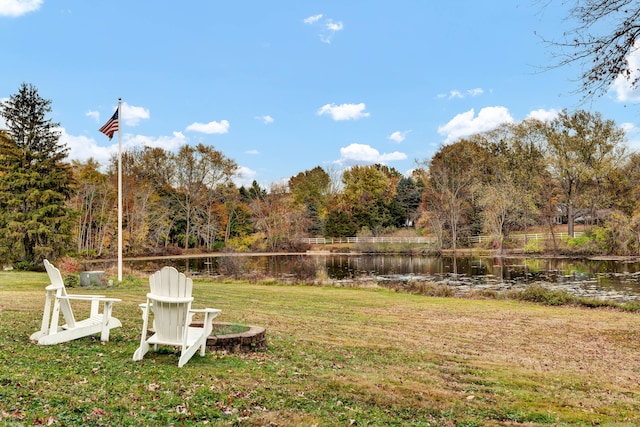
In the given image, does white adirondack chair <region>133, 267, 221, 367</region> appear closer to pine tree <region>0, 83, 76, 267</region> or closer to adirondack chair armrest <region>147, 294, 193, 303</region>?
adirondack chair armrest <region>147, 294, 193, 303</region>

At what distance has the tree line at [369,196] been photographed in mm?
39000

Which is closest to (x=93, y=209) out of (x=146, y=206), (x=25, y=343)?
(x=146, y=206)

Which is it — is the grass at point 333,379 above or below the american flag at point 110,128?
below

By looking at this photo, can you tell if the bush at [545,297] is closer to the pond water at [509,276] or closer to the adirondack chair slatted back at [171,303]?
the pond water at [509,276]

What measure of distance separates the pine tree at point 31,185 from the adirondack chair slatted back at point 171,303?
2253 cm

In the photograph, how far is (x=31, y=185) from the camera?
24578 millimetres

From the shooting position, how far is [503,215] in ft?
136

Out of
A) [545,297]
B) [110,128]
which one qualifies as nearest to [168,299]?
[110,128]

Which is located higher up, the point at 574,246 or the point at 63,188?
the point at 63,188

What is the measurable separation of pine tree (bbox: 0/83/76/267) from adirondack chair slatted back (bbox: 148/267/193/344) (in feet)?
73.9

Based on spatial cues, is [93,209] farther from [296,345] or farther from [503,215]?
[296,345]

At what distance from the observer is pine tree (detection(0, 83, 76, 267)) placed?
2388cm

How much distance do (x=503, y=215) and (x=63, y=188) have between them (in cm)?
3497

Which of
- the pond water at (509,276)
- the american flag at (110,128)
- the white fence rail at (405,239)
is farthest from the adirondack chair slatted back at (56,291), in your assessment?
the white fence rail at (405,239)
